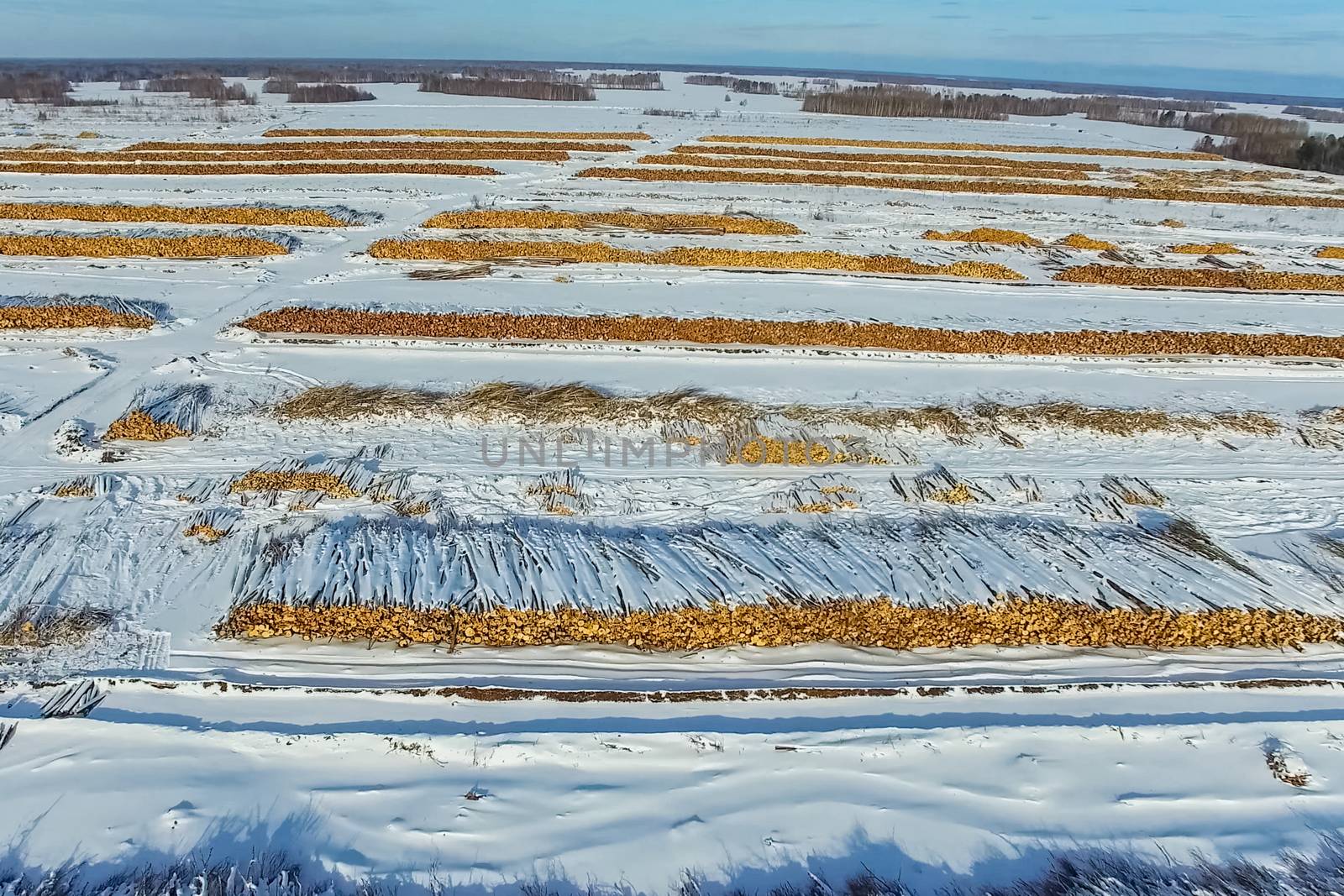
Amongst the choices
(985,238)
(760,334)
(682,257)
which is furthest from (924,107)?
(760,334)

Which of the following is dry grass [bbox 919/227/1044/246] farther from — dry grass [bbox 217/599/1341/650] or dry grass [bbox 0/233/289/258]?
dry grass [bbox 0/233/289/258]

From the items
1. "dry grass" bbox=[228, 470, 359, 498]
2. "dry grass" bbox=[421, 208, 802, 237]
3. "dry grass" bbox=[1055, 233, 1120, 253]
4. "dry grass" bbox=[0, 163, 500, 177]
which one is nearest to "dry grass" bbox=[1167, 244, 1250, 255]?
"dry grass" bbox=[1055, 233, 1120, 253]

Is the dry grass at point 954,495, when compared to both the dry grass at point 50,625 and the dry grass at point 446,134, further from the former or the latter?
the dry grass at point 446,134

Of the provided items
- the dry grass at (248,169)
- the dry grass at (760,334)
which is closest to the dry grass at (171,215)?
the dry grass at (248,169)

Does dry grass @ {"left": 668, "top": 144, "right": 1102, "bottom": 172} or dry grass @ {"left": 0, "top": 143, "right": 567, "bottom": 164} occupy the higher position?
dry grass @ {"left": 668, "top": 144, "right": 1102, "bottom": 172}

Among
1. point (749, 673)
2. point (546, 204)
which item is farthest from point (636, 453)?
point (546, 204)

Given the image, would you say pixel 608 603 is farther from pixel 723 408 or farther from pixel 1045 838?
pixel 723 408
